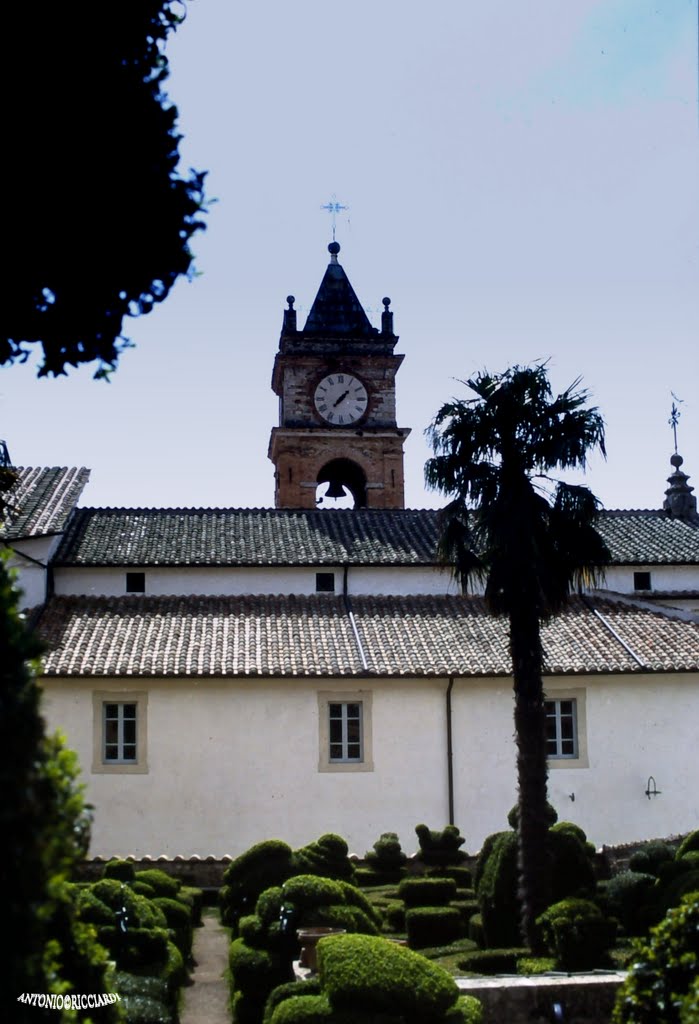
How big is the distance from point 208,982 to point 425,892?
436cm

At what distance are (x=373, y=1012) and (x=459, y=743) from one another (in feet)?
50.6

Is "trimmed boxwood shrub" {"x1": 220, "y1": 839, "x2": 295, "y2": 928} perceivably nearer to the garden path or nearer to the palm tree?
the garden path

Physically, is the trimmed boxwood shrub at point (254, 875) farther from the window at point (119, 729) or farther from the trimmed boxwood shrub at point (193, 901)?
the window at point (119, 729)

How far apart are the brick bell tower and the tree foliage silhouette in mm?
30122

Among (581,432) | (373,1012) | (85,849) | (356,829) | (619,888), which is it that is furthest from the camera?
(356,829)

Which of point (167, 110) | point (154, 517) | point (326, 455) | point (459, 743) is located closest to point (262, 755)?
point (459, 743)

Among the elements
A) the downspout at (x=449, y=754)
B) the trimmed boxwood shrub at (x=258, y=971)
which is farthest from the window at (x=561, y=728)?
the trimmed boxwood shrub at (x=258, y=971)

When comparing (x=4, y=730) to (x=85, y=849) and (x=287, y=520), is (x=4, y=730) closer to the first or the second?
(x=85, y=849)

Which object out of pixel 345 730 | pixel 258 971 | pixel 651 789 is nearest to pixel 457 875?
pixel 345 730

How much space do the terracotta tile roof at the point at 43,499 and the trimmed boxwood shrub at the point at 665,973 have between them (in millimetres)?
22571

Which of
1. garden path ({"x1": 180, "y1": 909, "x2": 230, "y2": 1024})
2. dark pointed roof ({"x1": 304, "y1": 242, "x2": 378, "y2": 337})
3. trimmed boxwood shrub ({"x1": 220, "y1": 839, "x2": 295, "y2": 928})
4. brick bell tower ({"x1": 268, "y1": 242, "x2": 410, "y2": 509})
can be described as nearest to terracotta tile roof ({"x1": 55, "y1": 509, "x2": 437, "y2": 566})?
brick bell tower ({"x1": 268, "y1": 242, "x2": 410, "y2": 509})

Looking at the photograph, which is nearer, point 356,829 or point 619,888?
point 619,888

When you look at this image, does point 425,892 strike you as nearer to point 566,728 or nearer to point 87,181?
point 566,728

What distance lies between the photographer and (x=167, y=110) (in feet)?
29.0
